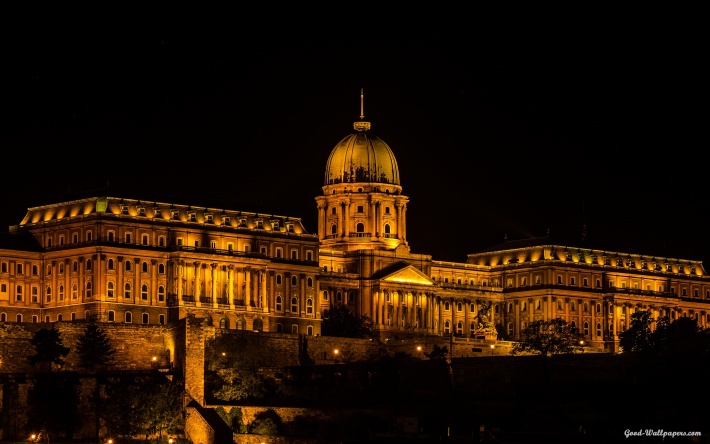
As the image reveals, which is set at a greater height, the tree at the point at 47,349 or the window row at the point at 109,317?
the window row at the point at 109,317

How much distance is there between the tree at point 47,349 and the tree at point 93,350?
4.61 ft

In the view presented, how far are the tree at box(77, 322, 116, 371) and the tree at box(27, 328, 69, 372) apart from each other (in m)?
1.41

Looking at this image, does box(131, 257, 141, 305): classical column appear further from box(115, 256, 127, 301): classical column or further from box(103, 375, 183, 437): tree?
box(103, 375, 183, 437): tree

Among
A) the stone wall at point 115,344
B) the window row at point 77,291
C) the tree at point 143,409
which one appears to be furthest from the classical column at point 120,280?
the tree at point 143,409

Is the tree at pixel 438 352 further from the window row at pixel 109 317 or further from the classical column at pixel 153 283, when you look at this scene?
the classical column at pixel 153 283

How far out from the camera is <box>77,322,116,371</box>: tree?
519ft

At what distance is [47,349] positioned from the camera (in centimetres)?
15538

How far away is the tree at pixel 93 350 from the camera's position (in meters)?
158

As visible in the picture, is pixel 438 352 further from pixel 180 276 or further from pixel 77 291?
pixel 77 291

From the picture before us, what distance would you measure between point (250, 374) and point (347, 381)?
27.2 ft

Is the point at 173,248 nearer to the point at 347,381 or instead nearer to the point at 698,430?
the point at 347,381

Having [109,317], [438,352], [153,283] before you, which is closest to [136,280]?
[153,283]

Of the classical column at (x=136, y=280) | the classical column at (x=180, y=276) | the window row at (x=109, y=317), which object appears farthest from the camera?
the classical column at (x=180, y=276)

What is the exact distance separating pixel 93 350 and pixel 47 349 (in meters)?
4.10
